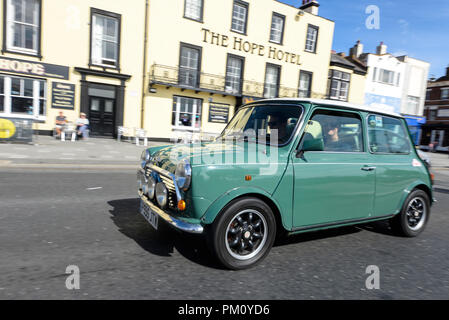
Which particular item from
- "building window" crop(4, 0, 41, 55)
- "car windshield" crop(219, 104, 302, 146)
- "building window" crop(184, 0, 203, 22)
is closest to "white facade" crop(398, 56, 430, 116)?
"building window" crop(184, 0, 203, 22)

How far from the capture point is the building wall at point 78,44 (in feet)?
50.7

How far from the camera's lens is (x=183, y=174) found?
274cm

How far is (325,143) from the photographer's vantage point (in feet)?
11.6

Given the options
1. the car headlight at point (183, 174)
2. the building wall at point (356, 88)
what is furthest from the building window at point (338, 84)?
the car headlight at point (183, 174)

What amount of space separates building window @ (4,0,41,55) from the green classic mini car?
51.5 feet

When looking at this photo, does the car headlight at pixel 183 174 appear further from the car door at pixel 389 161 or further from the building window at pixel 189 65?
the building window at pixel 189 65

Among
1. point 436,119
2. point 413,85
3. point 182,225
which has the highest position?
point 413,85

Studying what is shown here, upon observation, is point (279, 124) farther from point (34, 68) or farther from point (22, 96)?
point (22, 96)

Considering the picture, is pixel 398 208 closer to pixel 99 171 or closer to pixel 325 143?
pixel 325 143

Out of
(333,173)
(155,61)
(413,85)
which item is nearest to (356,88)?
(413,85)

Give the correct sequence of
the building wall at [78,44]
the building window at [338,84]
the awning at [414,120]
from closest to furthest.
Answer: the building wall at [78,44]
the building window at [338,84]
the awning at [414,120]

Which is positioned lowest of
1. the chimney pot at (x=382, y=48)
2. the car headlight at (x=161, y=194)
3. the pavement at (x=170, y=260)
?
the pavement at (x=170, y=260)

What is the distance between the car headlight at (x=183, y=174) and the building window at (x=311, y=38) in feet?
77.8

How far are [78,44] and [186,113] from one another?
287 inches
